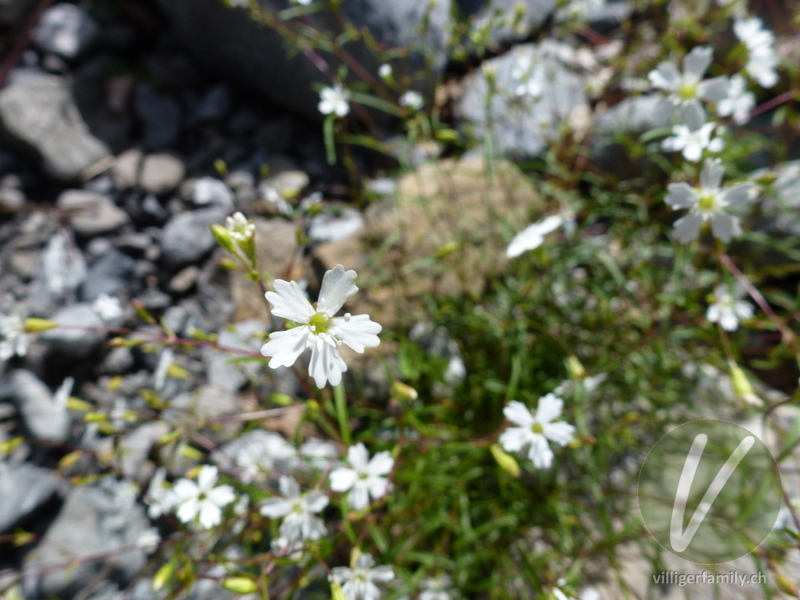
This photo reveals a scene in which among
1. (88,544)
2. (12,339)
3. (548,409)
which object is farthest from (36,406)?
(548,409)

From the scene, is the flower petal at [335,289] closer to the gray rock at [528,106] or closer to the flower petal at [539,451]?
the flower petal at [539,451]

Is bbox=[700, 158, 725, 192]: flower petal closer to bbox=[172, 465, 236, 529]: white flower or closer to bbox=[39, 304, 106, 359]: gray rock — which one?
bbox=[172, 465, 236, 529]: white flower

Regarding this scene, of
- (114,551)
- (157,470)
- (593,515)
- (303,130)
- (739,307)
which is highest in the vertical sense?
(739,307)

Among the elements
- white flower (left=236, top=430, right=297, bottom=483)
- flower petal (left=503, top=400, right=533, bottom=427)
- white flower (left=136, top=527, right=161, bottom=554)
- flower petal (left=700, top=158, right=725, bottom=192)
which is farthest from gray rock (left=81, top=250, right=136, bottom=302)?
flower petal (left=700, top=158, right=725, bottom=192)

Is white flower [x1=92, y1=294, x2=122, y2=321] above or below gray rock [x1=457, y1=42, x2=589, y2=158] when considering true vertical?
below

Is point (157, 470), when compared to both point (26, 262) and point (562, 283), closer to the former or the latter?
point (26, 262)

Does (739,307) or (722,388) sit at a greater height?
(739,307)

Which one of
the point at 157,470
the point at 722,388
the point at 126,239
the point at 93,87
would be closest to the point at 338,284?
the point at 157,470
